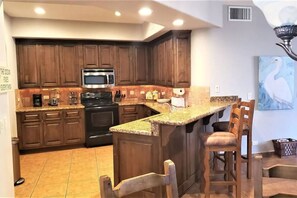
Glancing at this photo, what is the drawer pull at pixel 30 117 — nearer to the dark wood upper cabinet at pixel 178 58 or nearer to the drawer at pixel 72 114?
the drawer at pixel 72 114

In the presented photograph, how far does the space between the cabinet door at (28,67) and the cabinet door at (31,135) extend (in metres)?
0.89

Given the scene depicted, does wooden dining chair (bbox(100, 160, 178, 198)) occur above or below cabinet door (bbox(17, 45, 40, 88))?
below

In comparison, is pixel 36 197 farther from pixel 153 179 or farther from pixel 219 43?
pixel 219 43

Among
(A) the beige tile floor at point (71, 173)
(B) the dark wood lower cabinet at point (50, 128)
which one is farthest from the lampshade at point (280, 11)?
(B) the dark wood lower cabinet at point (50, 128)

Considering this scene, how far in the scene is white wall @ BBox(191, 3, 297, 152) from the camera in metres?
4.26

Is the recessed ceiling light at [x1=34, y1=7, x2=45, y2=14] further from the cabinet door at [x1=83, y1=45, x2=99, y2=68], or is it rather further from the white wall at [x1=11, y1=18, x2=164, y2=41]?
the cabinet door at [x1=83, y1=45, x2=99, y2=68]

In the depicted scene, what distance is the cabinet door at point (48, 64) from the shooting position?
17.6 ft

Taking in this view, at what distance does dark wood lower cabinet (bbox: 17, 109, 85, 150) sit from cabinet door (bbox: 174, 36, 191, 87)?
2.12 metres

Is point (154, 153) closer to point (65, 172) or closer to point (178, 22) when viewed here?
point (65, 172)

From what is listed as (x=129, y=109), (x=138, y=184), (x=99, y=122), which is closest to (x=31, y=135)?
(x=99, y=122)

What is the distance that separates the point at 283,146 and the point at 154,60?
10.0 ft

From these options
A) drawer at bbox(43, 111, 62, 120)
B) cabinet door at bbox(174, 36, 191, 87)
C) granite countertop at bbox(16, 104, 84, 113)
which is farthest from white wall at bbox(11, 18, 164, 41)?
drawer at bbox(43, 111, 62, 120)

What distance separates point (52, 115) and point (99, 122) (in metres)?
0.93

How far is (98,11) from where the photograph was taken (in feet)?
15.1
